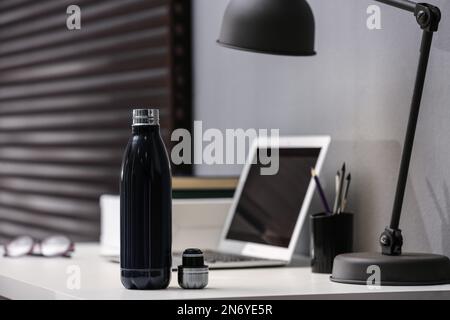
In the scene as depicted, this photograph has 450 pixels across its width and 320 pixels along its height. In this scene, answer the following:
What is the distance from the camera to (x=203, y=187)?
2.25 m

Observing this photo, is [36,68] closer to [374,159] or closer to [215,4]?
[215,4]

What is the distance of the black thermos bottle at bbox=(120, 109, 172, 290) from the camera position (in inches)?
55.9

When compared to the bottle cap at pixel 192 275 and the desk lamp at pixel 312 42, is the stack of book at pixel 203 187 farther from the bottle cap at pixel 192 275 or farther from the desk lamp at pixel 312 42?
the bottle cap at pixel 192 275

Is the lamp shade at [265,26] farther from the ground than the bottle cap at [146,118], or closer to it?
farther from the ground

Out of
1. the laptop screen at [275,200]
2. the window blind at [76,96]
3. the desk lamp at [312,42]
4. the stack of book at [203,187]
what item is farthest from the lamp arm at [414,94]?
the window blind at [76,96]

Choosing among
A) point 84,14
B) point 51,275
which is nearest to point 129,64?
point 84,14

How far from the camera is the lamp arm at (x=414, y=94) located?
1.52m

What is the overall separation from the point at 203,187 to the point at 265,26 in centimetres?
68

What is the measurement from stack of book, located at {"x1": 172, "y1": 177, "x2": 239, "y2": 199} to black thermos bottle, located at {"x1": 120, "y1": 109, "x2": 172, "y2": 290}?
31.1 inches

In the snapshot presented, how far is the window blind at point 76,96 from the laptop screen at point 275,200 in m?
0.66

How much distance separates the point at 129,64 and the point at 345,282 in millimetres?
1571

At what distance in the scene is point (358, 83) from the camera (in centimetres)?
191

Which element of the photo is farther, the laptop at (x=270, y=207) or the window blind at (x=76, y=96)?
the window blind at (x=76, y=96)

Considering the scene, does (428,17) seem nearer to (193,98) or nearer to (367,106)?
(367,106)
